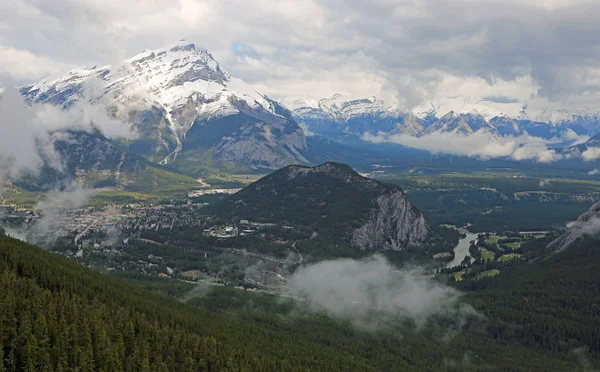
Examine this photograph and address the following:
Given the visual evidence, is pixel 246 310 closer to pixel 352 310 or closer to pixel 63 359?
pixel 352 310

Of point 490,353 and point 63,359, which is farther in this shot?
point 490,353

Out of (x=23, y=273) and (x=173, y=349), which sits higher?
(x=23, y=273)

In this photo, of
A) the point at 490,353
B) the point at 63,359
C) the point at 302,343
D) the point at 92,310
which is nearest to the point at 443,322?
the point at 490,353

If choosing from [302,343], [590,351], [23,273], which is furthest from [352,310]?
[23,273]

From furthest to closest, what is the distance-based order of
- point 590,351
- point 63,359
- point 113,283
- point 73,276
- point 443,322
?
1. point 443,322
2. point 590,351
3. point 113,283
4. point 73,276
5. point 63,359

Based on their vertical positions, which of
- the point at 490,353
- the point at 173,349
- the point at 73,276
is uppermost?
the point at 73,276

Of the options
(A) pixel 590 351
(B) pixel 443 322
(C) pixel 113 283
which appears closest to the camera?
(C) pixel 113 283

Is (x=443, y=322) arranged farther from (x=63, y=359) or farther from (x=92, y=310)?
(x=63, y=359)

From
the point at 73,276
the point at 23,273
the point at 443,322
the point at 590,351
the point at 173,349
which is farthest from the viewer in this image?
the point at 443,322

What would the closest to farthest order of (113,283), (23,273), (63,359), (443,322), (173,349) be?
(63,359) < (173,349) < (23,273) < (113,283) < (443,322)
